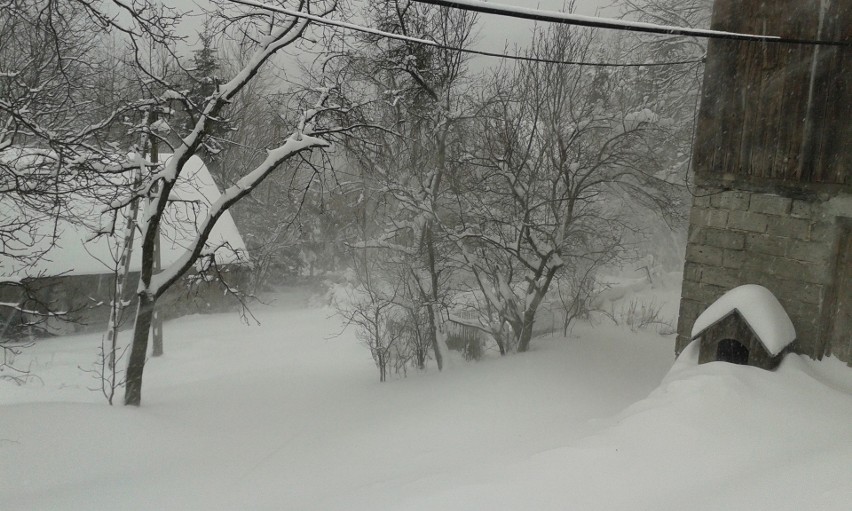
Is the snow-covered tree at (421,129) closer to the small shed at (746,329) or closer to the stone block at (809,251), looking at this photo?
the small shed at (746,329)

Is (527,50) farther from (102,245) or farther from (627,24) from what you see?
(102,245)

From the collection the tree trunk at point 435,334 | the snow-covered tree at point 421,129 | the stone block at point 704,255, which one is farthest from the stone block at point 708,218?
the tree trunk at point 435,334

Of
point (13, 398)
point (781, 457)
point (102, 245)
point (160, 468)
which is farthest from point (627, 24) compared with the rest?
point (102, 245)

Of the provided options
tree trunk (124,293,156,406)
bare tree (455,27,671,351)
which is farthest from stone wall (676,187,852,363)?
tree trunk (124,293,156,406)

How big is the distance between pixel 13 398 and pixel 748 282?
13653mm

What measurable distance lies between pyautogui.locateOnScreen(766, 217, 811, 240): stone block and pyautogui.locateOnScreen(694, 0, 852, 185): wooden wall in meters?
0.40

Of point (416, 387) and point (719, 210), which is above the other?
point (719, 210)

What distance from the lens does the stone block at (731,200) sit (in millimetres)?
6191

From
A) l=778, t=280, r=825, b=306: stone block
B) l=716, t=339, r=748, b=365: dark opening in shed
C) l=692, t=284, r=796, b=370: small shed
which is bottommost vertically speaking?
l=716, t=339, r=748, b=365: dark opening in shed

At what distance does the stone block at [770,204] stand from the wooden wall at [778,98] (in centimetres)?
19

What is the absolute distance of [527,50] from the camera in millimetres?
12906

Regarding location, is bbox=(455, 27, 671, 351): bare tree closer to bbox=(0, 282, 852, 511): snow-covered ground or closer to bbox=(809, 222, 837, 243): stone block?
bbox=(0, 282, 852, 511): snow-covered ground

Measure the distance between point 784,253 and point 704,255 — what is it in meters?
0.79

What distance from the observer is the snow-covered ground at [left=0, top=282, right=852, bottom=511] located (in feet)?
11.9
